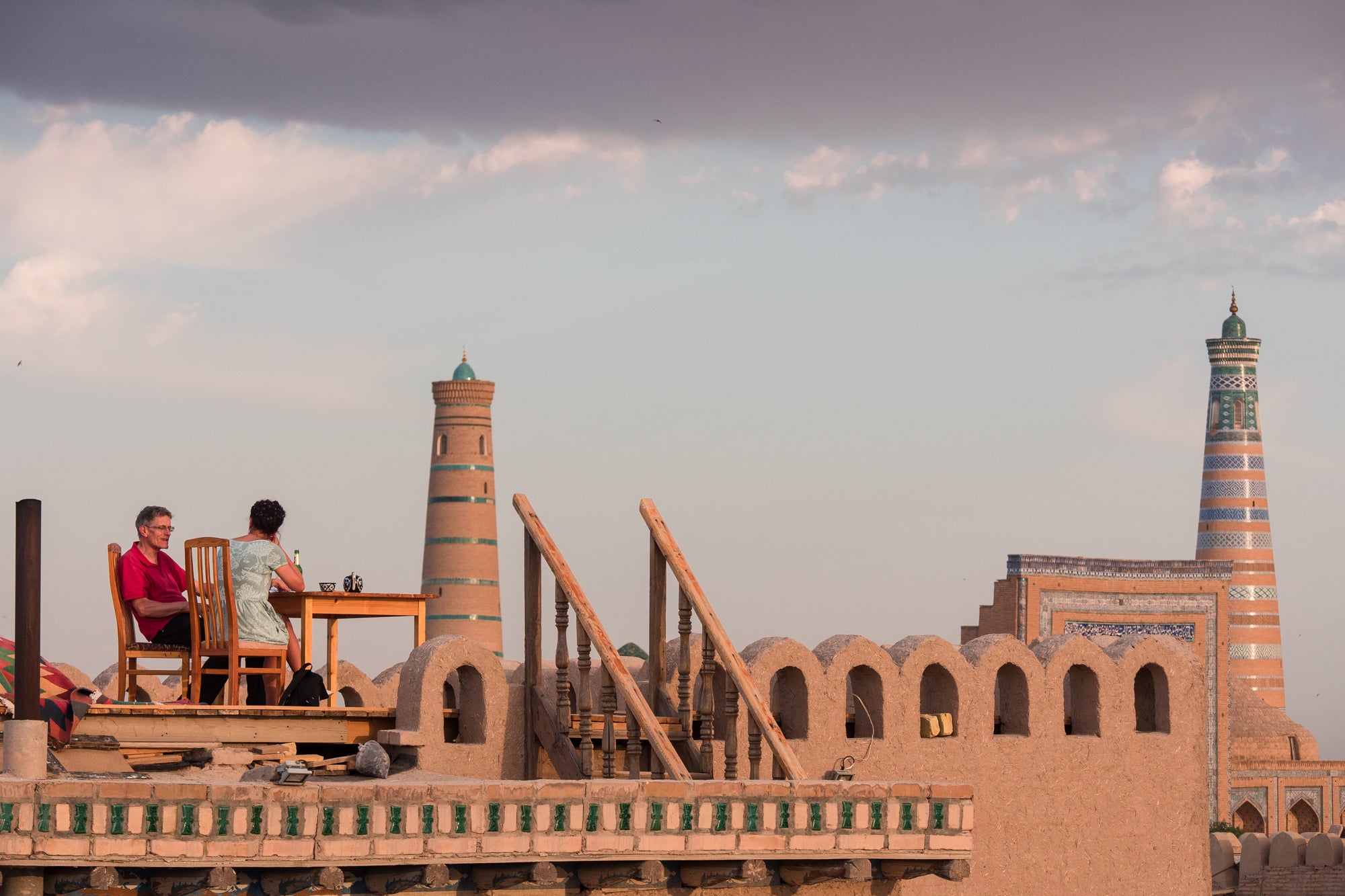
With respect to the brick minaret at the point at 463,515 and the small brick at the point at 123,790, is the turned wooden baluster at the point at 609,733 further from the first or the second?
the brick minaret at the point at 463,515

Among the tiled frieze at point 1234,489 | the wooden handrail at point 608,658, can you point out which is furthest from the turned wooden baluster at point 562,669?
the tiled frieze at point 1234,489

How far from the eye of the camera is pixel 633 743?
869 centimetres

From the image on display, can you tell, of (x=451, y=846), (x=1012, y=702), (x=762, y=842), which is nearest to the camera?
(x=451, y=846)

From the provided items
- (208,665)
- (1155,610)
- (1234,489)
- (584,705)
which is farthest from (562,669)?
(1234,489)

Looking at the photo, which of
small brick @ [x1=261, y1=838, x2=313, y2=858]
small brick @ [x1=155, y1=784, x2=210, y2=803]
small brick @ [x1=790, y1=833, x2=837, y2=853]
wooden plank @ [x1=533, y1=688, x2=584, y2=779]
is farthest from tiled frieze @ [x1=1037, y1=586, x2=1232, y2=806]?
small brick @ [x1=155, y1=784, x2=210, y2=803]

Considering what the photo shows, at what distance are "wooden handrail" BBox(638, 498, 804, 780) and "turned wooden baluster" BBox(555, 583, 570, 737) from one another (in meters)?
0.51

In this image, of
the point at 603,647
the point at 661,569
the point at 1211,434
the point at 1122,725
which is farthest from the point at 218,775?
the point at 1211,434

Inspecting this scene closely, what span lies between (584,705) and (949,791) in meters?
1.87

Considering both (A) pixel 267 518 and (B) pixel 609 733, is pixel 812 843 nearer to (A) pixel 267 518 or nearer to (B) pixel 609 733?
(B) pixel 609 733

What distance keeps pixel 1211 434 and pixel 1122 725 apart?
34.4 m

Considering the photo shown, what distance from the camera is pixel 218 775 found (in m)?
8.08

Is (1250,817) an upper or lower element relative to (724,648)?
lower

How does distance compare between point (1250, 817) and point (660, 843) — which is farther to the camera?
point (1250, 817)

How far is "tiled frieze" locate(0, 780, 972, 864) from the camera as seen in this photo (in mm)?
6469
